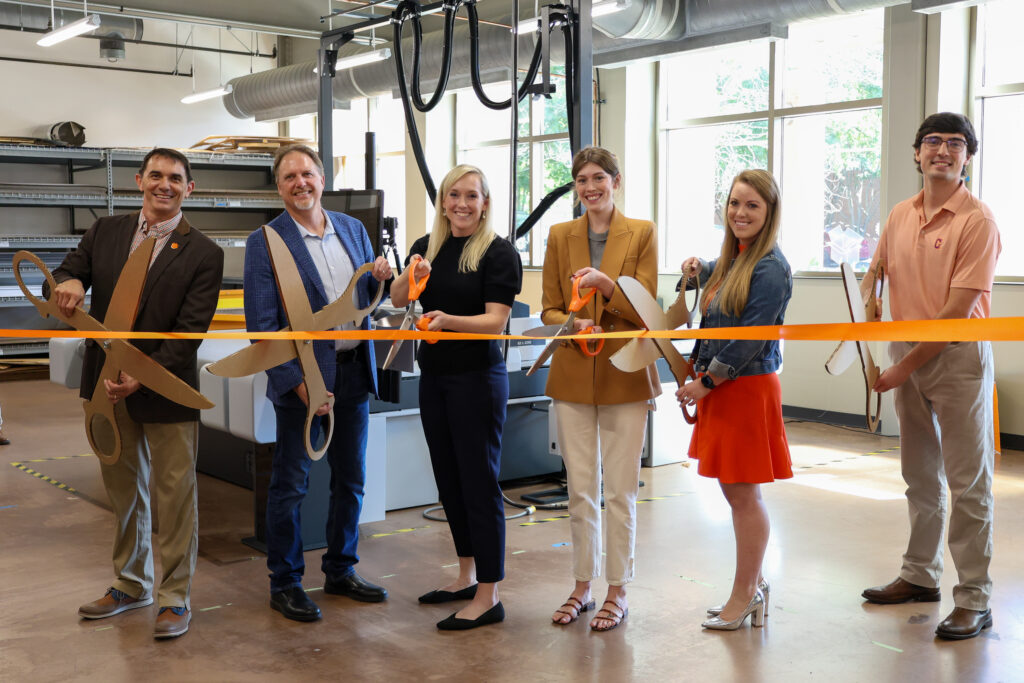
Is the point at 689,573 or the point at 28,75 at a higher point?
the point at 28,75

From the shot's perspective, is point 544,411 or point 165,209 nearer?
point 165,209

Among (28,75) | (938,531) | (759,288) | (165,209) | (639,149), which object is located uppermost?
(28,75)

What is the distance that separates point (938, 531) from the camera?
316 cm

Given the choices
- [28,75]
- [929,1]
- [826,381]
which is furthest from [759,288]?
[28,75]

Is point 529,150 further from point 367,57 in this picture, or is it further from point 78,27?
point 78,27

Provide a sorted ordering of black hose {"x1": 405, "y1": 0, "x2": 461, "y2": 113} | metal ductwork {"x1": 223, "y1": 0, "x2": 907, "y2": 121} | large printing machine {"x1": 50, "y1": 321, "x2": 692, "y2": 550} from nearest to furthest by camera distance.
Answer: large printing machine {"x1": 50, "y1": 321, "x2": 692, "y2": 550} → black hose {"x1": 405, "y1": 0, "x2": 461, "y2": 113} → metal ductwork {"x1": 223, "y1": 0, "x2": 907, "y2": 121}

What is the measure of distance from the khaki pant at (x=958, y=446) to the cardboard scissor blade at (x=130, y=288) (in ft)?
7.48

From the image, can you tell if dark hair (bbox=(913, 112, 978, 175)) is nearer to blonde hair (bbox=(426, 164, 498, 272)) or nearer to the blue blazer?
blonde hair (bbox=(426, 164, 498, 272))

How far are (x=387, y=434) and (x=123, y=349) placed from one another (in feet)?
5.62

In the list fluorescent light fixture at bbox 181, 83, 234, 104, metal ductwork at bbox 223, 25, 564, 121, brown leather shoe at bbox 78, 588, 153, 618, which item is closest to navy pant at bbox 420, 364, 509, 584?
brown leather shoe at bbox 78, 588, 153, 618

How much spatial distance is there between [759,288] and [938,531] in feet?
3.62

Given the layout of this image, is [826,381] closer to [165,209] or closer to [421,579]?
[421,579]

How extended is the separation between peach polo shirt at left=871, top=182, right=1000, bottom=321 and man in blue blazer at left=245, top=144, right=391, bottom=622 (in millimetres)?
1556

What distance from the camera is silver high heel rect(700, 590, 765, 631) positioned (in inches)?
118
